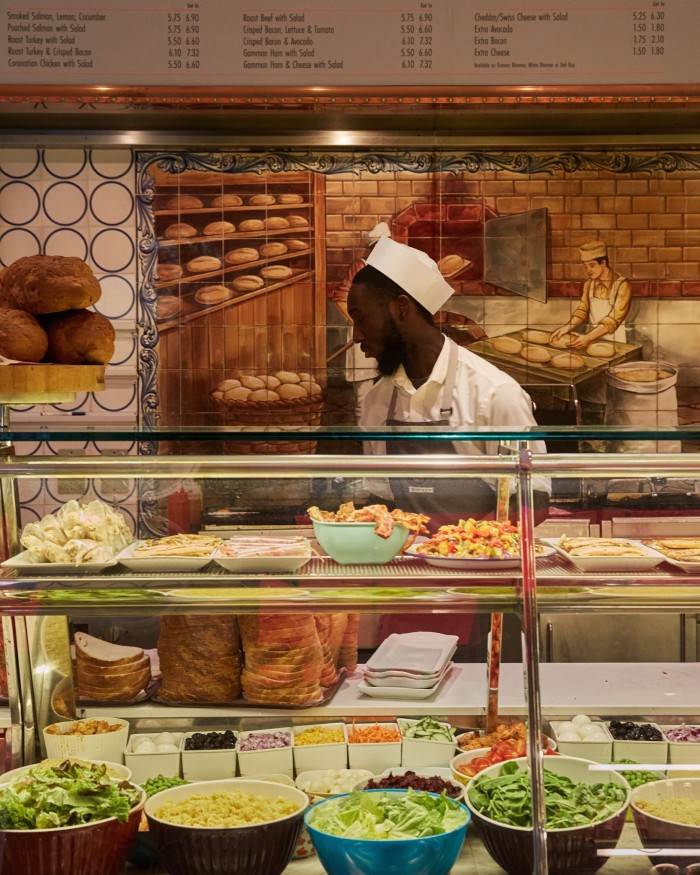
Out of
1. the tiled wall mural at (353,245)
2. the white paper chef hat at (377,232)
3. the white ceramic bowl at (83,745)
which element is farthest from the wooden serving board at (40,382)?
the white paper chef hat at (377,232)

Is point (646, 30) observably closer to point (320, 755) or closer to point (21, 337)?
point (21, 337)

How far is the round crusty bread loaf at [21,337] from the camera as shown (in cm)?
191

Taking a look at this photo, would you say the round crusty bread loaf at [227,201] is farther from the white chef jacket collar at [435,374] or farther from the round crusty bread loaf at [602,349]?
the round crusty bread loaf at [602,349]

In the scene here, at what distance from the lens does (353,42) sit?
3389mm

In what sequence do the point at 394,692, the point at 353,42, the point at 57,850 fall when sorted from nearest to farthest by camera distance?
the point at 57,850 → the point at 394,692 → the point at 353,42

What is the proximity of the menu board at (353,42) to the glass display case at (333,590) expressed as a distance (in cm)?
185

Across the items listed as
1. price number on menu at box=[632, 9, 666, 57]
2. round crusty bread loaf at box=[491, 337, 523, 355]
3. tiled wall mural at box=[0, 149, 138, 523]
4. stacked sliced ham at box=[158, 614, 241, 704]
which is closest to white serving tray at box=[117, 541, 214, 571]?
stacked sliced ham at box=[158, 614, 241, 704]

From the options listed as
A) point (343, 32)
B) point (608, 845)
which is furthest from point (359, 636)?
point (343, 32)

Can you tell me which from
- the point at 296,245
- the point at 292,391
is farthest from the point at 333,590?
the point at 296,245

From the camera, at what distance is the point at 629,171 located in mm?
4812

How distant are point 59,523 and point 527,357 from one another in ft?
10.7

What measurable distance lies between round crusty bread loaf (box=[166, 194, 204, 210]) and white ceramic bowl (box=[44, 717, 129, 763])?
10.7 ft

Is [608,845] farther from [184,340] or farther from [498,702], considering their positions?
[184,340]

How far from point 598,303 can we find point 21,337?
3.52m
